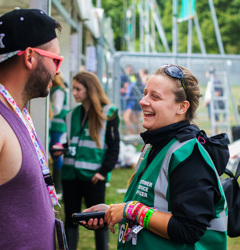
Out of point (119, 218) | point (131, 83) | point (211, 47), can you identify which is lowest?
point (211, 47)

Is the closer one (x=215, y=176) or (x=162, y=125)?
(x=215, y=176)

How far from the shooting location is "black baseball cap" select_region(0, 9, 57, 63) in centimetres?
165

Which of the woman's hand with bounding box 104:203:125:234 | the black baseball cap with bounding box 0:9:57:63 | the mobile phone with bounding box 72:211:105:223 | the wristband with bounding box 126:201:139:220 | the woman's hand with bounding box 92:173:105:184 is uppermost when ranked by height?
the black baseball cap with bounding box 0:9:57:63

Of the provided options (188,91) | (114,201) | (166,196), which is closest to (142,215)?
(166,196)

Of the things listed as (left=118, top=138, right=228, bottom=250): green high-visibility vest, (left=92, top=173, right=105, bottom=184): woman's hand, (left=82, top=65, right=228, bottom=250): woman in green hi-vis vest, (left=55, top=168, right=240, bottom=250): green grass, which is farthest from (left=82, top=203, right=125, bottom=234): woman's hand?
(left=55, top=168, right=240, bottom=250): green grass

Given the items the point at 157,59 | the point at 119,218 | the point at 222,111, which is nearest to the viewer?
the point at 119,218

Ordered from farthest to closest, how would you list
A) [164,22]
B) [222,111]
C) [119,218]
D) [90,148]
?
[164,22], [222,111], [90,148], [119,218]

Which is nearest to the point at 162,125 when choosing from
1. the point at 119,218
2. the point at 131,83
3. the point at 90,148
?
the point at 119,218

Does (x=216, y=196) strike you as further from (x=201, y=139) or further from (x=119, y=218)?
(x=119, y=218)

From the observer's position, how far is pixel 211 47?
141 feet

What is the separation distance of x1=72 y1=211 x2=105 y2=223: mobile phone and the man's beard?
643 mm

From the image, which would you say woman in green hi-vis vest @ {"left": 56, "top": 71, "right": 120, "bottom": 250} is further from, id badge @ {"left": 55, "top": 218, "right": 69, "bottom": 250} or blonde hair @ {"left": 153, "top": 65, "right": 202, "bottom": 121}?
id badge @ {"left": 55, "top": 218, "right": 69, "bottom": 250}

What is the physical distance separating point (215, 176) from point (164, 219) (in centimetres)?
29

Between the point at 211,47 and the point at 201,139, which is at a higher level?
the point at 201,139
